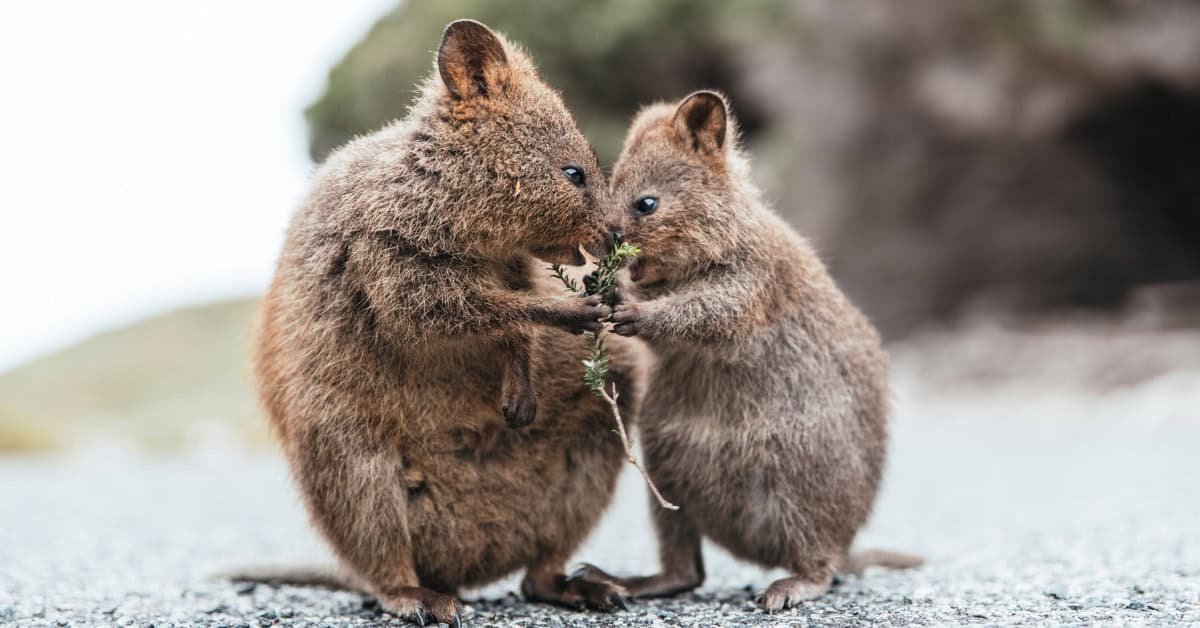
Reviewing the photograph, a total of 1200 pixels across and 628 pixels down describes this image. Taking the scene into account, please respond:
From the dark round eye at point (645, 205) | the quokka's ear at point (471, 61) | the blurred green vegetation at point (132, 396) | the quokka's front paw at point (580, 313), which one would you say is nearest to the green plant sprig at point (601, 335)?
the quokka's front paw at point (580, 313)

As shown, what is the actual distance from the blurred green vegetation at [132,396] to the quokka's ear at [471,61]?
16.0m

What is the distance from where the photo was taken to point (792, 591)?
568 centimetres

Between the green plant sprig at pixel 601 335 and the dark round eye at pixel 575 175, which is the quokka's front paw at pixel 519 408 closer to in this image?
the green plant sprig at pixel 601 335

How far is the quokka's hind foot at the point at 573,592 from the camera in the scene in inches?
227

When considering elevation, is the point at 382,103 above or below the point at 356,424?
above

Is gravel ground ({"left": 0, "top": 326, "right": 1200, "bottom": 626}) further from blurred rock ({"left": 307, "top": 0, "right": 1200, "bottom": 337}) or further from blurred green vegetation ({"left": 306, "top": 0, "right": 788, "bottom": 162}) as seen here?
blurred green vegetation ({"left": 306, "top": 0, "right": 788, "bottom": 162})

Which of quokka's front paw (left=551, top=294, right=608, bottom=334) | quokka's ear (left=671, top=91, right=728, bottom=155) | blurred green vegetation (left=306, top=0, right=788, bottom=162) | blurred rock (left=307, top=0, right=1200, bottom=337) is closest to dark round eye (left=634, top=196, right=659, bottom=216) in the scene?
quokka's ear (left=671, top=91, right=728, bottom=155)

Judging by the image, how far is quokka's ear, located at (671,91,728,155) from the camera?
6105mm

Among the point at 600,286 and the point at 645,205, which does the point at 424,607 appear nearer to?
the point at 600,286

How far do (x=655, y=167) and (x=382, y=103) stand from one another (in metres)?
18.3

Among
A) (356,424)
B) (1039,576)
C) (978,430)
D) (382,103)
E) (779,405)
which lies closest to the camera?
(356,424)

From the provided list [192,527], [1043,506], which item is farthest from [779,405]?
[192,527]

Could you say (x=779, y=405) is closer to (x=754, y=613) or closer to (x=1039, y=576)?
(x=754, y=613)

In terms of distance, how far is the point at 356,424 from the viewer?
17.9 ft
